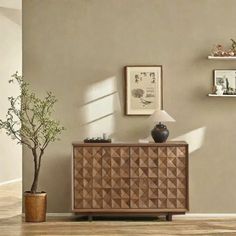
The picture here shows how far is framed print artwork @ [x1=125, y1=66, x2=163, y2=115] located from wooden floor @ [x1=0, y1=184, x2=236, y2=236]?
1.27 meters

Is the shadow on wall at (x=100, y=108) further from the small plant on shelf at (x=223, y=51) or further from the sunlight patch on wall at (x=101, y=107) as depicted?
the small plant on shelf at (x=223, y=51)

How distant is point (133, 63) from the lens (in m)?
8.37

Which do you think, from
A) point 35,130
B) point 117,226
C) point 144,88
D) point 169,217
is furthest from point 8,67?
point 117,226

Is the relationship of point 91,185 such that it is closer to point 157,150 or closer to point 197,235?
point 157,150

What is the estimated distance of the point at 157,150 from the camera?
7.93 meters

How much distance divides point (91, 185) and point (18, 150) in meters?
4.74

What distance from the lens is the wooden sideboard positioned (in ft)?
26.0

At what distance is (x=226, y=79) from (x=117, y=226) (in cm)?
214

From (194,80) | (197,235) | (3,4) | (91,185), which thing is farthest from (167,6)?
(3,4)

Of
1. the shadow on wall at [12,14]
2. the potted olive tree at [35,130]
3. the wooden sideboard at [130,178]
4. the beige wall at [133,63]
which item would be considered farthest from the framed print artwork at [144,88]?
the shadow on wall at [12,14]

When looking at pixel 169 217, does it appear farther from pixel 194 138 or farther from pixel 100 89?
pixel 100 89

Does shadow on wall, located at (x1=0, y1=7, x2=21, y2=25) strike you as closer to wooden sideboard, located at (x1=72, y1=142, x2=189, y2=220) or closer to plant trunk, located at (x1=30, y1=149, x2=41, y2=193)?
plant trunk, located at (x1=30, y1=149, x2=41, y2=193)

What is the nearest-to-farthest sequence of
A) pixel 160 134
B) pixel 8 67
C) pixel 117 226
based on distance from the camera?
pixel 117 226, pixel 160 134, pixel 8 67

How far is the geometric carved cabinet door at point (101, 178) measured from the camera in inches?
312
